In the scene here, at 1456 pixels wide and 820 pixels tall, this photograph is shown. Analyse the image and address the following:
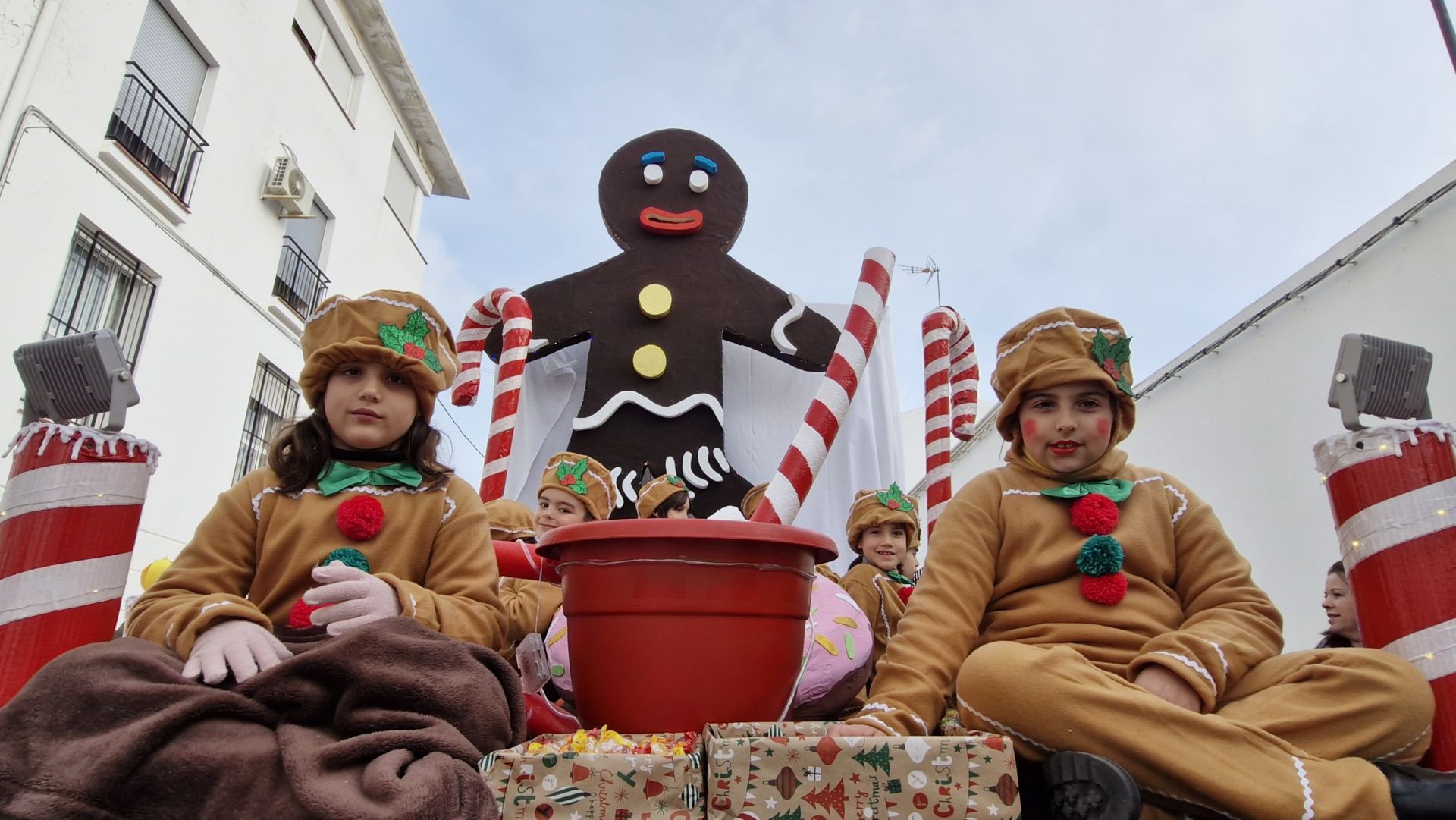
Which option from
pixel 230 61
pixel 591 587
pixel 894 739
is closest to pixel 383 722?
pixel 591 587

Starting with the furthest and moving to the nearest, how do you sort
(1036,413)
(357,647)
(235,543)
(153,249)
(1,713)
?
(153,249) < (1036,413) < (235,543) < (357,647) < (1,713)

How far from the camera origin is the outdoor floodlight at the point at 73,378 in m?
1.60

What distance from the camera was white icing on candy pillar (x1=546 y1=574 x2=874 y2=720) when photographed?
5.36 ft

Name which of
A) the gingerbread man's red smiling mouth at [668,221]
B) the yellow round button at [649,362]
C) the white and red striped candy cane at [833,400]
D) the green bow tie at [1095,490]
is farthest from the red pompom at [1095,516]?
the gingerbread man's red smiling mouth at [668,221]

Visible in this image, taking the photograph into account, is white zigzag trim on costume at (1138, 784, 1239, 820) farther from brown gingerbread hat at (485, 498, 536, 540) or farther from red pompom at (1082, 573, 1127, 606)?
brown gingerbread hat at (485, 498, 536, 540)

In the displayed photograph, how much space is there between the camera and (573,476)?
293 centimetres

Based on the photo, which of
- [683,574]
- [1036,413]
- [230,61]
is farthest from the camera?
[230,61]

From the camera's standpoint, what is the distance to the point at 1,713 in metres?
0.95

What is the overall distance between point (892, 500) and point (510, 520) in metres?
1.41

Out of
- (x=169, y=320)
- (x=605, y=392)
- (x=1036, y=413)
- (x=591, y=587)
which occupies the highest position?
(x=169, y=320)

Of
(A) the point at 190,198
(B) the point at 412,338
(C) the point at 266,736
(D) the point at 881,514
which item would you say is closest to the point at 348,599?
(C) the point at 266,736

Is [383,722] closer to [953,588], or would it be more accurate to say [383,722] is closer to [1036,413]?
[953,588]

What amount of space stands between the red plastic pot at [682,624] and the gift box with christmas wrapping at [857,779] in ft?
1.05

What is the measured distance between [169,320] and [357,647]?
6954 mm
